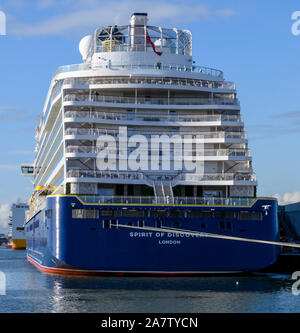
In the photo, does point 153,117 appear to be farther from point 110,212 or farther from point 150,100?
point 110,212

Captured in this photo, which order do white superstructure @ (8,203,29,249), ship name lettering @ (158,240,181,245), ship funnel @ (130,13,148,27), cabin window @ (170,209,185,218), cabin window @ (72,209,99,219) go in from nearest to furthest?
ship name lettering @ (158,240,181,245) → cabin window @ (72,209,99,219) → cabin window @ (170,209,185,218) → ship funnel @ (130,13,148,27) → white superstructure @ (8,203,29,249)

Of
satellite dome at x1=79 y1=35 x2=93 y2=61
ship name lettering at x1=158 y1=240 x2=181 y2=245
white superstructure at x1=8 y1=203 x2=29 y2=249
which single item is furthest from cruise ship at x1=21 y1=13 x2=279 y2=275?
white superstructure at x1=8 y1=203 x2=29 y2=249

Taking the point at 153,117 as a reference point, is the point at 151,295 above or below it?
below

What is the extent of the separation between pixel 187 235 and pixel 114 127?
9.62 m

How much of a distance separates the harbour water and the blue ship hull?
72 centimetres

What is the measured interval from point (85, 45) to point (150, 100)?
1421cm

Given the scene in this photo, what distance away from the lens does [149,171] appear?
40344 mm

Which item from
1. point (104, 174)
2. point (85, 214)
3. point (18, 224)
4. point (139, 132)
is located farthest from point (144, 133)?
point (18, 224)

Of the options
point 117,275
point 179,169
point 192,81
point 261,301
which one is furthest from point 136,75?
point 261,301

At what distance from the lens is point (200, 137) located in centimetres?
4138

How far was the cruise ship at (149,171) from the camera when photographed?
118ft

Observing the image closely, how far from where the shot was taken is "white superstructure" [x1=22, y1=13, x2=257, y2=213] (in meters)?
39.7

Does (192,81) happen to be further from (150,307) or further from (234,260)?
(150,307)

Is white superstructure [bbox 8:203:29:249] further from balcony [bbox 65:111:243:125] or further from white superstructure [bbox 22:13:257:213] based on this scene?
balcony [bbox 65:111:243:125]
